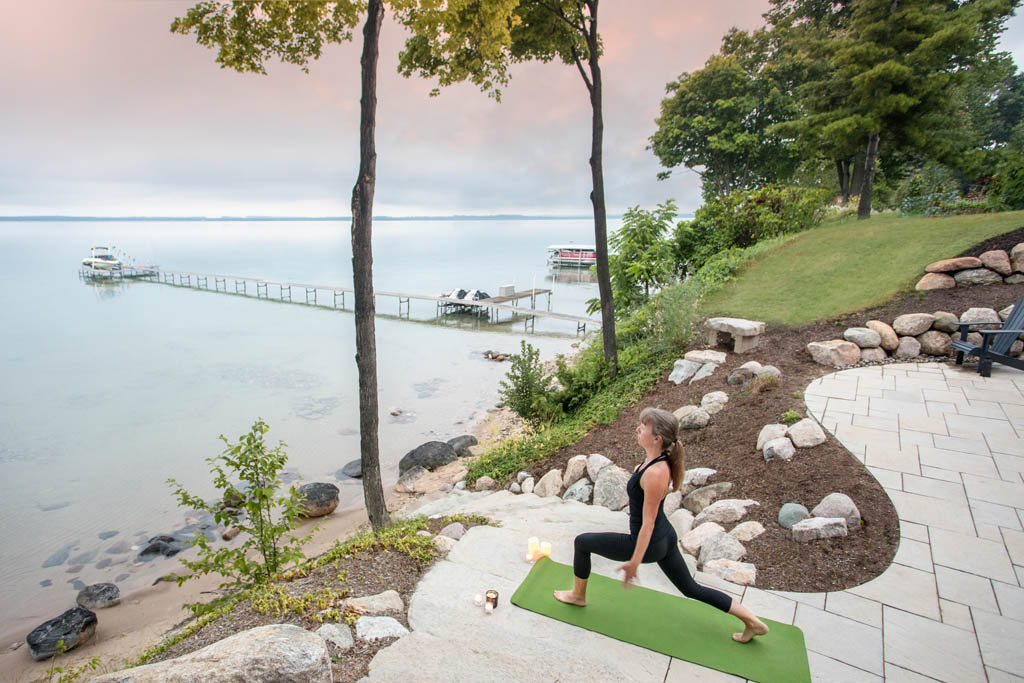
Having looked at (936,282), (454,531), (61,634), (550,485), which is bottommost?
Result: (61,634)

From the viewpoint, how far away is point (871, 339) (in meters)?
7.86

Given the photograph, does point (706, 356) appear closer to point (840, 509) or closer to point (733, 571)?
point (840, 509)

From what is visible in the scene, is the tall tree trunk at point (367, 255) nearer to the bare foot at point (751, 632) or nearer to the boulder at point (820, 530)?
the bare foot at point (751, 632)

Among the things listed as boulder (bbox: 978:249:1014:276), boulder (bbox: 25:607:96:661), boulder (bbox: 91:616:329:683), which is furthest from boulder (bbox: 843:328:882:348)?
boulder (bbox: 25:607:96:661)

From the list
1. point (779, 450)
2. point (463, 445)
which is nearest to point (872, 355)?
point (779, 450)

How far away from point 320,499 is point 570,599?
6.84 m

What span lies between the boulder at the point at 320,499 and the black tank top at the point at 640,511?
7.41 m

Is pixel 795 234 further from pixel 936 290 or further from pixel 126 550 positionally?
pixel 126 550

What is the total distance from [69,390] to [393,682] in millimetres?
21187

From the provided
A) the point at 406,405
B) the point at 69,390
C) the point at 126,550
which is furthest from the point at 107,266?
the point at 126,550


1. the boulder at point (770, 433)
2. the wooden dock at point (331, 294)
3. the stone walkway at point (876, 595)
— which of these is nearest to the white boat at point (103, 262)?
the wooden dock at point (331, 294)

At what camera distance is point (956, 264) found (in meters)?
9.05

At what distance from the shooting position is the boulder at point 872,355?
25.3 feet

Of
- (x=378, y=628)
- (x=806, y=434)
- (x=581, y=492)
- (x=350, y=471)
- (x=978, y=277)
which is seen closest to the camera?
(x=378, y=628)
